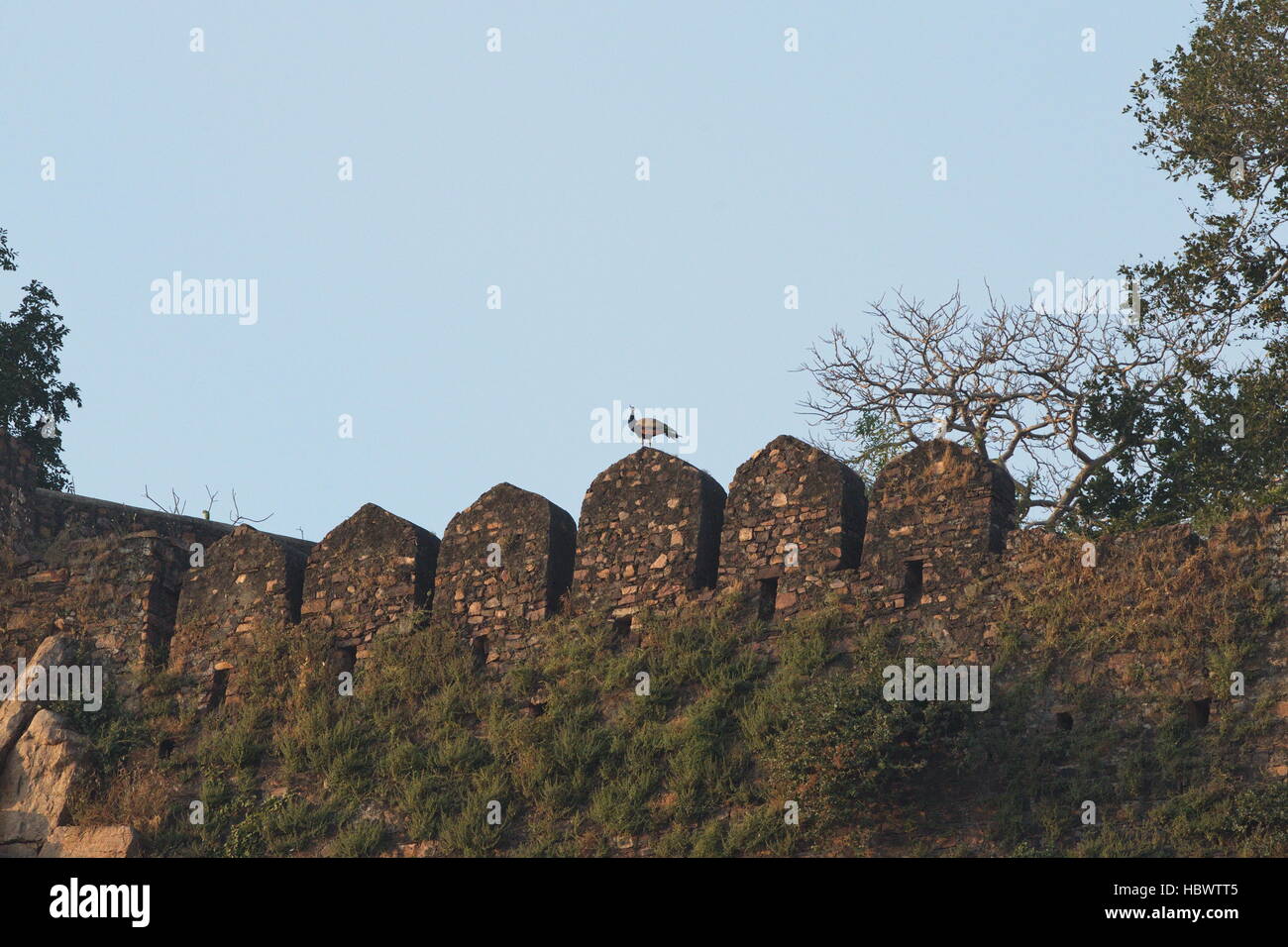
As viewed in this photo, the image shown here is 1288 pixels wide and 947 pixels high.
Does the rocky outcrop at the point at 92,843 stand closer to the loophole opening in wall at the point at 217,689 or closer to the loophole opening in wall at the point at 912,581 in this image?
the loophole opening in wall at the point at 217,689

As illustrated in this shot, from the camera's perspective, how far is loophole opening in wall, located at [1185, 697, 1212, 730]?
530 inches

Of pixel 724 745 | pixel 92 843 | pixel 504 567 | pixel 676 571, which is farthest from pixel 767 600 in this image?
pixel 92 843

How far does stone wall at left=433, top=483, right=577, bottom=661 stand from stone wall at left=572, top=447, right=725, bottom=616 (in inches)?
10.2

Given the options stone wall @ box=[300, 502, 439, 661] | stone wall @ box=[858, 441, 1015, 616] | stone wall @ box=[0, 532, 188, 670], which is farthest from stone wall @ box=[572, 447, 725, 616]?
stone wall @ box=[0, 532, 188, 670]

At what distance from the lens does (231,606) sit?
17484 millimetres

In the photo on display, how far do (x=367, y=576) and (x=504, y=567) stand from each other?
134cm

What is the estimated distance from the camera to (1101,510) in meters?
20.2

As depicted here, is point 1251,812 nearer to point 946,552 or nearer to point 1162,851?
point 1162,851

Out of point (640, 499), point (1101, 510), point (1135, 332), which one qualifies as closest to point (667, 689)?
point (640, 499)

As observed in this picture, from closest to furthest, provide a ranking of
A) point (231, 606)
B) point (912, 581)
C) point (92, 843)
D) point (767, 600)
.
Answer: point (912, 581), point (92, 843), point (767, 600), point (231, 606)

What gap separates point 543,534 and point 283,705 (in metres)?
2.65

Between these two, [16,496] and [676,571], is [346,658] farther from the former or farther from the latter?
[16,496]

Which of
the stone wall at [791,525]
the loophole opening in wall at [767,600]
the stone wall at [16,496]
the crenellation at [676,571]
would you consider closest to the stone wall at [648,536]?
the crenellation at [676,571]

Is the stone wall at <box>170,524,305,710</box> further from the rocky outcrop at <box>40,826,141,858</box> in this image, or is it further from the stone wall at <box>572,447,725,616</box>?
the stone wall at <box>572,447,725,616</box>
